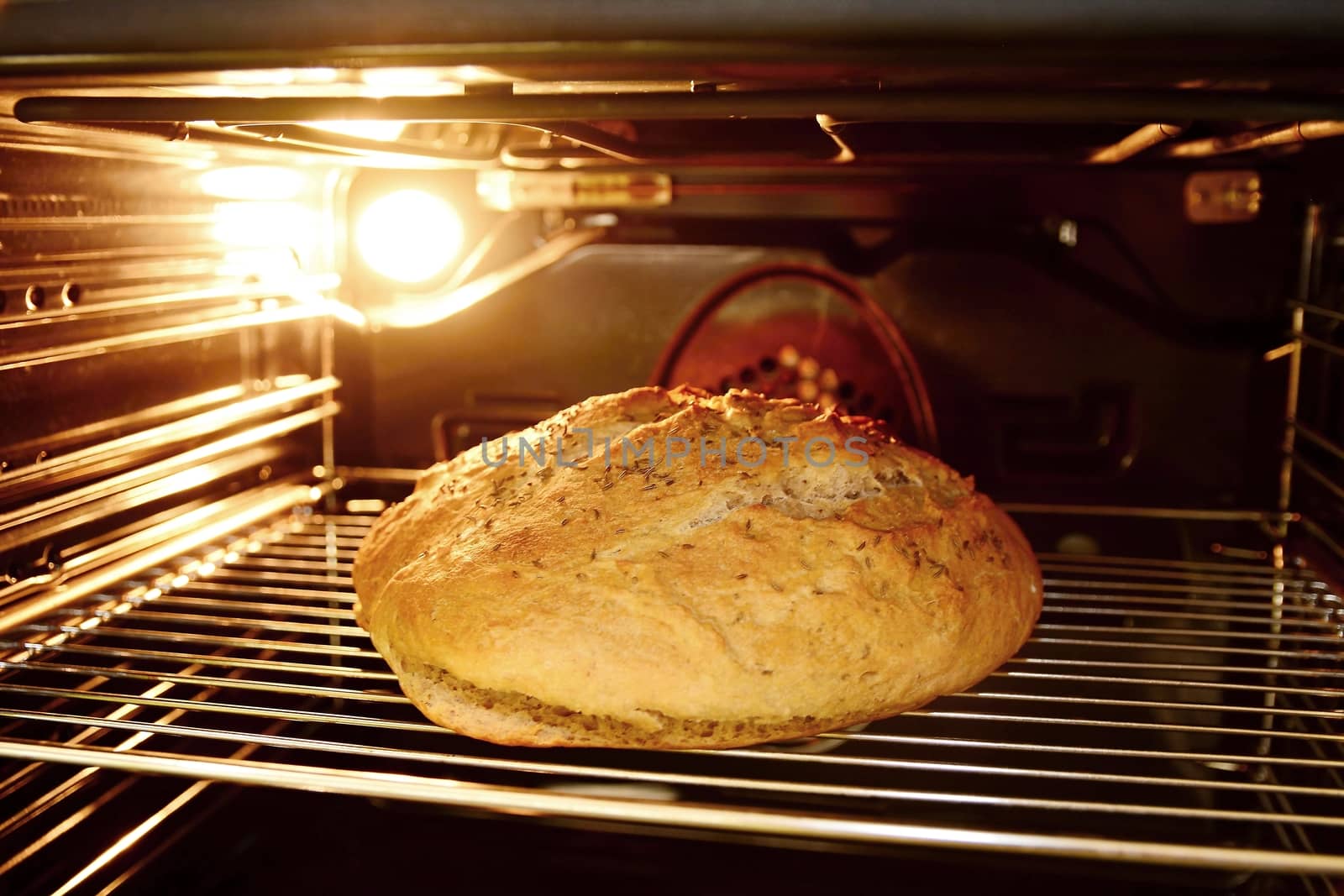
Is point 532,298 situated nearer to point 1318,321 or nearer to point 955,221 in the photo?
point 955,221

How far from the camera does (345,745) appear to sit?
96 centimetres

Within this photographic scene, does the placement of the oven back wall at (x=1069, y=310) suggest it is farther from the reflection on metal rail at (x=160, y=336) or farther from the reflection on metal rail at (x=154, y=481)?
the reflection on metal rail at (x=154, y=481)

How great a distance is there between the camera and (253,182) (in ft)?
5.37

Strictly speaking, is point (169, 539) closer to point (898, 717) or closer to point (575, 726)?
point (575, 726)

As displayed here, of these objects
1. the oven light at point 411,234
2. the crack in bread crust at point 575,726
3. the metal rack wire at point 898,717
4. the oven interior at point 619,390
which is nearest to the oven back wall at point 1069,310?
the oven interior at point 619,390

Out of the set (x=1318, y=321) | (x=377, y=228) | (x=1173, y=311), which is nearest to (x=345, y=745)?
(x=377, y=228)

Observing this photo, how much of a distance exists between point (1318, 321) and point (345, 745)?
1.42m

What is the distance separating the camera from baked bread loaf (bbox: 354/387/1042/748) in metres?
1.02

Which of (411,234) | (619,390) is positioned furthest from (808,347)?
(411,234)

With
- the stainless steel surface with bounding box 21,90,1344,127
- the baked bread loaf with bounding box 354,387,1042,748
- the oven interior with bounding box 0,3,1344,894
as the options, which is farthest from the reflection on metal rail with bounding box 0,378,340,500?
the stainless steel surface with bounding box 21,90,1344,127

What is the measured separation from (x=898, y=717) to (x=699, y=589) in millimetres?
514

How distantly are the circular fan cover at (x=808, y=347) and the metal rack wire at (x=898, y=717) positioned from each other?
0.35 m

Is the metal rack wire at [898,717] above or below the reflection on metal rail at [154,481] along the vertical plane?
below

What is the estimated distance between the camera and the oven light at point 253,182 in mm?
1567
